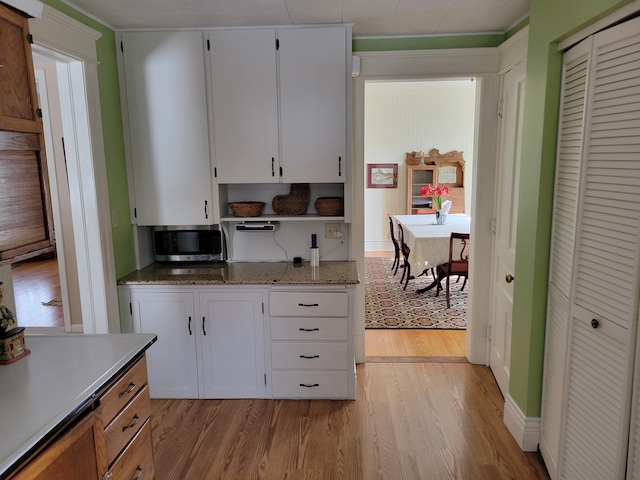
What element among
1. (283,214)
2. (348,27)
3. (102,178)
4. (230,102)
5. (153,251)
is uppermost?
(348,27)

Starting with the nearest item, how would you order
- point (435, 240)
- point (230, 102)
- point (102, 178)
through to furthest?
1. point (102, 178)
2. point (230, 102)
3. point (435, 240)

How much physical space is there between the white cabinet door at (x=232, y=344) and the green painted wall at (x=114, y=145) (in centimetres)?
65

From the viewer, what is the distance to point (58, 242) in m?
3.57

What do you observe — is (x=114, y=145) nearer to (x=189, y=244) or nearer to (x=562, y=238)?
(x=189, y=244)

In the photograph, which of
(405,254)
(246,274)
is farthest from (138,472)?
(405,254)

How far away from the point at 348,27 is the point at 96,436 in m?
2.58

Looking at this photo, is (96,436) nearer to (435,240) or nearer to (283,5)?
(283,5)

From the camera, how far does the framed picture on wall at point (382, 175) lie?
784 cm

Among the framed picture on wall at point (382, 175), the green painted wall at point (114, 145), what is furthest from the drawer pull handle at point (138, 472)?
the framed picture on wall at point (382, 175)

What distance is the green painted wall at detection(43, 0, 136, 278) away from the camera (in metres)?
2.71

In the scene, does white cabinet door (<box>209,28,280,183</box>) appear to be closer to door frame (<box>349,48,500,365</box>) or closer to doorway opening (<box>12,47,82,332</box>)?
door frame (<box>349,48,500,365</box>)

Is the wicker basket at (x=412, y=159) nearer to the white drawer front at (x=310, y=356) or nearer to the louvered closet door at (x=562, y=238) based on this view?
the white drawer front at (x=310, y=356)

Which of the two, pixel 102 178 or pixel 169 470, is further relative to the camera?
pixel 102 178

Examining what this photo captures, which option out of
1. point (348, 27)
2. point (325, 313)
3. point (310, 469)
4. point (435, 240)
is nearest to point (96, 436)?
point (310, 469)
